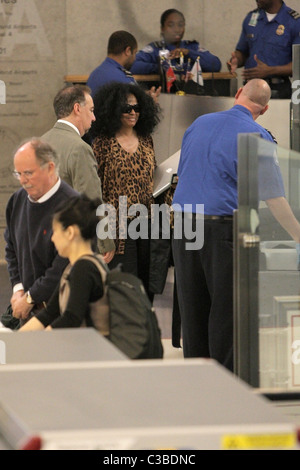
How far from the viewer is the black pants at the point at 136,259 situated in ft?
18.7

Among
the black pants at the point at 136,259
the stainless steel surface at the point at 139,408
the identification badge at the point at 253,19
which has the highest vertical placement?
the identification badge at the point at 253,19

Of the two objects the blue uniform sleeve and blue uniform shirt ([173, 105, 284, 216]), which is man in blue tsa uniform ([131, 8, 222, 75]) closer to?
blue uniform shirt ([173, 105, 284, 216])

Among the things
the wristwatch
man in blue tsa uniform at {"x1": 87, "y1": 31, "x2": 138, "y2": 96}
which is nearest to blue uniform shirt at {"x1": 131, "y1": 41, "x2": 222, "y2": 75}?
man in blue tsa uniform at {"x1": 87, "y1": 31, "x2": 138, "y2": 96}

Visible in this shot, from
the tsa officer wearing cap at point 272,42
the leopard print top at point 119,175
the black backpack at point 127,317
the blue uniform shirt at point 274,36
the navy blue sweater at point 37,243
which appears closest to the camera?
the black backpack at point 127,317

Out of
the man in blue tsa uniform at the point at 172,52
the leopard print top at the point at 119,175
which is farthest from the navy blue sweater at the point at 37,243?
the man in blue tsa uniform at the point at 172,52

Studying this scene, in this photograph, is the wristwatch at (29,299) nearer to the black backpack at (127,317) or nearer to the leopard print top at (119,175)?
the black backpack at (127,317)

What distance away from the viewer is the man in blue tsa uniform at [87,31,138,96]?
691 centimetres

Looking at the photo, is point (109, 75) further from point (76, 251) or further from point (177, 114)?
point (76, 251)

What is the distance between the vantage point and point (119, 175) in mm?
5664

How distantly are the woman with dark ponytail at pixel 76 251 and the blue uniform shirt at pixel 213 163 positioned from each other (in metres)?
1.18

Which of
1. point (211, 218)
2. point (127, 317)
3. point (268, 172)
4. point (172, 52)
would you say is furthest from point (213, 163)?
point (172, 52)

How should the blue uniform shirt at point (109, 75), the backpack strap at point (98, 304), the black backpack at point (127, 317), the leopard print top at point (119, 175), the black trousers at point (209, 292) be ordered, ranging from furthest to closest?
the blue uniform shirt at point (109, 75), the leopard print top at point (119, 175), the black trousers at point (209, 292), the backpack strap at point (98, 304), the black backpack at point (127, 317)

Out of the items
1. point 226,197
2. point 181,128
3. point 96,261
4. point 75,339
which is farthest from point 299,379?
point 181,128

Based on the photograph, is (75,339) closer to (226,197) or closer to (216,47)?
(226,197)
